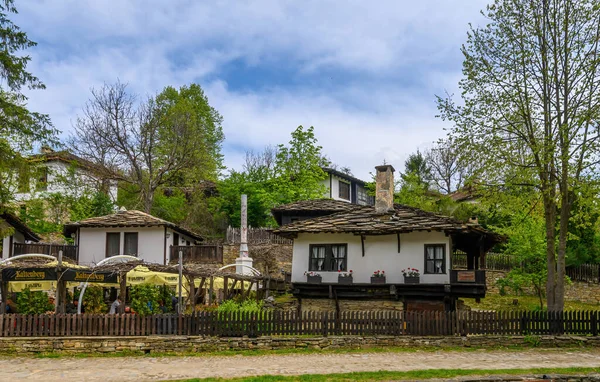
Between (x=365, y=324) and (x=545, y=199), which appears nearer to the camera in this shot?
(x=365, y=324)

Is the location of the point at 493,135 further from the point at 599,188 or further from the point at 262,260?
the point at 262,260

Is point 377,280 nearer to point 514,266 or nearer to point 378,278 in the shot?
point 378,278

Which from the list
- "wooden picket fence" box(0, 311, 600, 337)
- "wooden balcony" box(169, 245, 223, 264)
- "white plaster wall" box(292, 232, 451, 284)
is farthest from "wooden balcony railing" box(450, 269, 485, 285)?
"wooden balcony" box(169, 245, 223, 264)

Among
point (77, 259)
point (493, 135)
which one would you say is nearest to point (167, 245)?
point (77, 259)

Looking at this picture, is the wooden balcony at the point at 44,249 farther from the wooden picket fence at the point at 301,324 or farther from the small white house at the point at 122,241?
the wooden picket fence at the point at 301,324

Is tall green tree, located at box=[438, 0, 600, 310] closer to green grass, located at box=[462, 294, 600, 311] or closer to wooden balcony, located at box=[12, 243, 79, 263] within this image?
green grass, located at box=[462, 294, 600, 311]

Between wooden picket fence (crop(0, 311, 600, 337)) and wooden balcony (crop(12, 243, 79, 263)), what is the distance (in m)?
14.2

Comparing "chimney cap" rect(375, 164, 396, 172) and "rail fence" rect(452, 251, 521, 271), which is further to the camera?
"rail fence" rect(452, 251, 521, 271)

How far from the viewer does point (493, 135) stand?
69.3 feet

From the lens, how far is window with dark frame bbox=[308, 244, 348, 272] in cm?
2434

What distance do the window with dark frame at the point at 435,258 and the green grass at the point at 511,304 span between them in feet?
20.4

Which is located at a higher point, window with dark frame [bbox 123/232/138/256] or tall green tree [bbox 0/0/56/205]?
tall green tree [bbox 0/0/56/205]

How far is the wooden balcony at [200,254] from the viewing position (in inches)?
1326

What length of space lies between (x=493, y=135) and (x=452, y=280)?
5.82m
